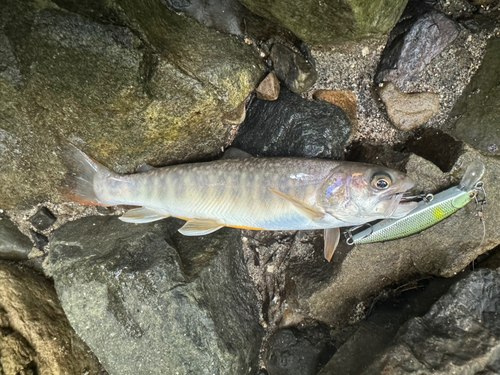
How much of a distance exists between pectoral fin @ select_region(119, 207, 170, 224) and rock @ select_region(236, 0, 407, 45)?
222 centimetres

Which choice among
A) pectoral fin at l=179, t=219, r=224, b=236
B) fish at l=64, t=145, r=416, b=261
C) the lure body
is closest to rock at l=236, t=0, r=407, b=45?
fish at l=64, t=145, r=416, b=261

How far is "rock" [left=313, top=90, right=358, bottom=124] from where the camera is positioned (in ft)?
11.6

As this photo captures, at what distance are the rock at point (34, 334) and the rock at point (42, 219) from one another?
500 millimetres

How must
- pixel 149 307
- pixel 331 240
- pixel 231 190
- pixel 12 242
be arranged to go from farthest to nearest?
pixel 12 242 → pixel 331 240 → pixel 231 190 → pixel 149 307

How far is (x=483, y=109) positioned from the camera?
3.27m

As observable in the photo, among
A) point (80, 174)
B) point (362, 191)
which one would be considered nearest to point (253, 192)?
point (362, 191)

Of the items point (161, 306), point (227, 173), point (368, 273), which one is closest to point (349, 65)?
point (227, 173)

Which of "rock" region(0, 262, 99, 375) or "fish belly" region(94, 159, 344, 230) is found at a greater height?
"fish belly" region(94, 159, 344, 230)

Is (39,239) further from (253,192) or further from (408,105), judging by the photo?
(408,105)

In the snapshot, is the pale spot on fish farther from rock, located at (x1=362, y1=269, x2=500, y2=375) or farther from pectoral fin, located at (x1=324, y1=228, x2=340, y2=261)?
rock, located at (x1=362, y1=269, x2=500, y2=375)

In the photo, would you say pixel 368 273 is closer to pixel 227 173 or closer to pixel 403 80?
pixel 227 173

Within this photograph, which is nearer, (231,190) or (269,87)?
(231,190)

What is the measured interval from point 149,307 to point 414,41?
12.2 ft

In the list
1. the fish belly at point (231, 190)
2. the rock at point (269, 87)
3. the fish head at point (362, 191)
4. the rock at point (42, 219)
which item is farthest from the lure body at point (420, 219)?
the rock at point (42, 219)
